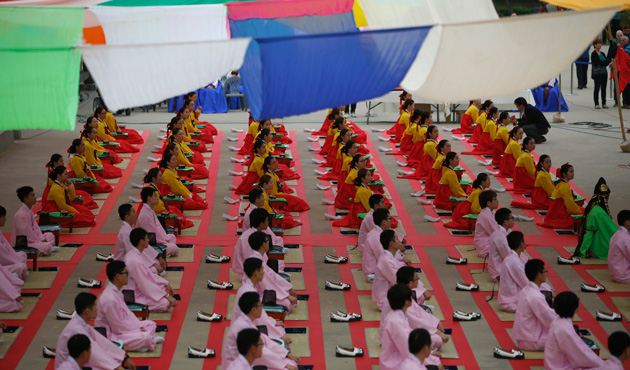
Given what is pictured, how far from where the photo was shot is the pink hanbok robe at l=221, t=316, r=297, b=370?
25.6 ft

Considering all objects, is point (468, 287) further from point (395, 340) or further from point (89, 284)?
point (89, 284)

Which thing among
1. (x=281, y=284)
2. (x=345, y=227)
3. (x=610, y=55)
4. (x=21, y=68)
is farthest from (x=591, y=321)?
(x=610, y=55)

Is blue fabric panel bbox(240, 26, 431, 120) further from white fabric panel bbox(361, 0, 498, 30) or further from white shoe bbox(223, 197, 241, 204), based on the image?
white shoe bbox(223, 197, 241, 204)

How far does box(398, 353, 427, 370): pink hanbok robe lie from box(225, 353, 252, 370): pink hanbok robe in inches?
52.2

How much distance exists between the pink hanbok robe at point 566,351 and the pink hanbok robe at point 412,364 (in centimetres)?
146

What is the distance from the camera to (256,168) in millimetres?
13977

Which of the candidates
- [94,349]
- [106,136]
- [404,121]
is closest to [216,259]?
[94,349]

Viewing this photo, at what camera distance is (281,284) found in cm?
980

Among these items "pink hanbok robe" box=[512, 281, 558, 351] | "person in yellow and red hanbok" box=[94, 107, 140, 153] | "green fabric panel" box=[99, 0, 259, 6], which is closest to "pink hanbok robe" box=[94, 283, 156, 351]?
"pink hanbok robe" box=[512, 281, 558, 351]

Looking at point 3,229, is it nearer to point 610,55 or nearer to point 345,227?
point 345,227

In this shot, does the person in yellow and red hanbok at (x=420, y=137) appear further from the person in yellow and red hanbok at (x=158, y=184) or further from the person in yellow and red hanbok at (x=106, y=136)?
the person in yellow and red hanbok at (x=106, y=136)

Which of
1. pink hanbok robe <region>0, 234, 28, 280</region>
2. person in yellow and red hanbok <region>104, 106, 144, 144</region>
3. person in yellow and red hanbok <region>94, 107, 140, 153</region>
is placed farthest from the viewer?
person in yellow and red hanbok <region>104, 106, 144, 144</region>

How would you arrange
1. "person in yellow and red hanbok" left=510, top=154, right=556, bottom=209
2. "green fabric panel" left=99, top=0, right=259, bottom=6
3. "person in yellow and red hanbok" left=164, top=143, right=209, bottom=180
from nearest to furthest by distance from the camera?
1. "green fabric panel" left=99, top=0, right=259, bottom=6
2. "person in yellow and red hanbok" left=510, top=154, right=556, bottom=209
3. "person in yellow and red hanbok" left=164, top=143, right=209, bottom=180

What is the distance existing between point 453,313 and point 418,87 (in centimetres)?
325
